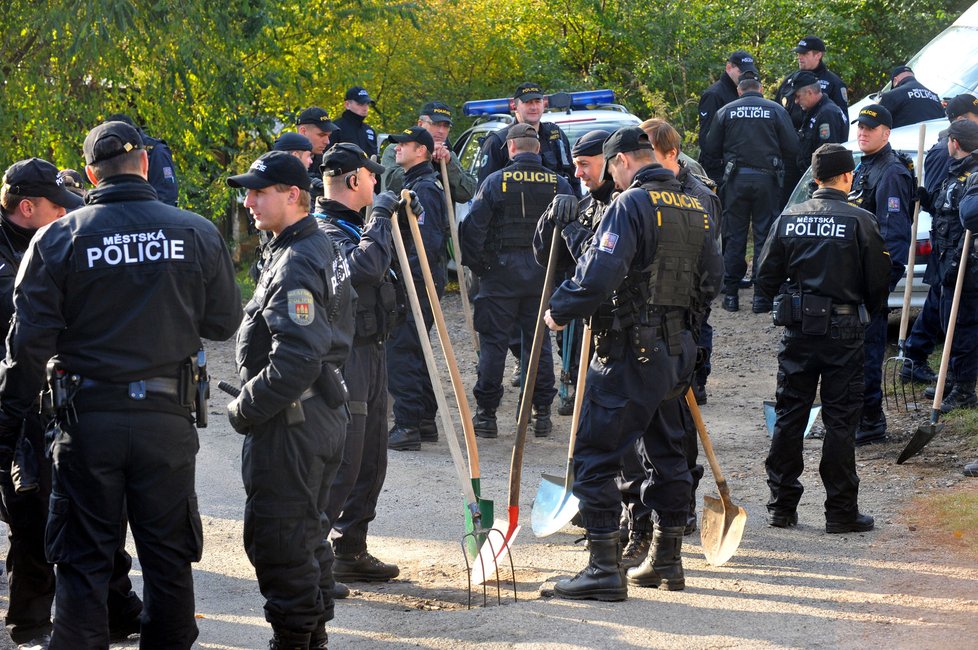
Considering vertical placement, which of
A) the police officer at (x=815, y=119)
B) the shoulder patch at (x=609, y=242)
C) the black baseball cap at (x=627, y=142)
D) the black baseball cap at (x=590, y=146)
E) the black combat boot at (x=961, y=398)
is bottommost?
the black combat boot at (x=961, y=398)

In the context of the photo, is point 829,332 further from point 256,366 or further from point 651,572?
point 256,366

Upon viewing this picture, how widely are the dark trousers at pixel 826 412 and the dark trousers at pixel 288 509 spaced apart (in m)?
3.16

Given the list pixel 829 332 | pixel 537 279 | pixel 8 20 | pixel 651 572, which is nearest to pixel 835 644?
pixel 651 572

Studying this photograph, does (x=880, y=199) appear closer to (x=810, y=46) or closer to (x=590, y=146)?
(x=590, y=146)

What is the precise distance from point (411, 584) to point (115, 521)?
210cm

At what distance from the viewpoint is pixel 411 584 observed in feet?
21.0

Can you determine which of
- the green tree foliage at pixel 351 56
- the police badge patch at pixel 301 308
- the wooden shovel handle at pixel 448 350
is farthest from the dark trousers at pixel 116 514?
the green tree foliage at pixel 351 56

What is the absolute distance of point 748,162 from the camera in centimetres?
1210

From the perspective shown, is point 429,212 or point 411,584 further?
point 429,212

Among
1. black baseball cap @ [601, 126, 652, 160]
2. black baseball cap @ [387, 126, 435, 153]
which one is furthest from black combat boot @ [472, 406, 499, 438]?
black baseball cap @ [601, 126, 652, 160]

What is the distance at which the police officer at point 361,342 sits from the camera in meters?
5.98

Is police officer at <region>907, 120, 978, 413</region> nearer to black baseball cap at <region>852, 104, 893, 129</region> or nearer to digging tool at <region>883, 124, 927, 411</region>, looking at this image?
digging tool at <region>883, 124, 927, 411</region>

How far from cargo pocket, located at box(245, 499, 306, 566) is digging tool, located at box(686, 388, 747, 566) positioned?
2.36 meters

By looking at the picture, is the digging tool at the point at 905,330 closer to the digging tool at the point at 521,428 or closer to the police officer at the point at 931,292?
the police officer at the point at 931,292
